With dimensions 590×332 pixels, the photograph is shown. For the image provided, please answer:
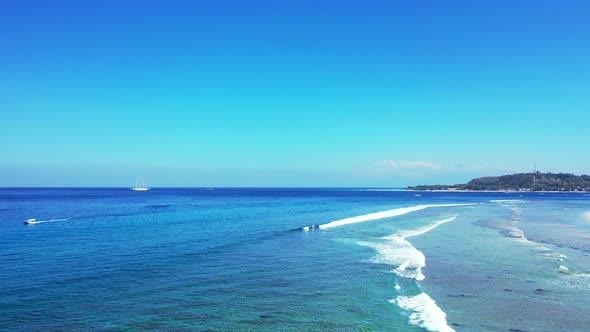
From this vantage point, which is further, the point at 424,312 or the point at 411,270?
the point at 411,270

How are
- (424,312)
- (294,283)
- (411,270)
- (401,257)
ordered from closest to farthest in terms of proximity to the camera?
(424,312)
(294,283)
(411,270)
(401,257)

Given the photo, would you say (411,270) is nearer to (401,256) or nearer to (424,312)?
(401,256)

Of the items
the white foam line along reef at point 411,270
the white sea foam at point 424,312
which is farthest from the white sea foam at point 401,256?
the white sea foam at point 424,312

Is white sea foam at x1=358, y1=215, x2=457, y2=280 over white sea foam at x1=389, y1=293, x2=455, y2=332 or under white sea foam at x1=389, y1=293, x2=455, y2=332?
over

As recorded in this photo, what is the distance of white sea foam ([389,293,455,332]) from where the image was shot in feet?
41.6

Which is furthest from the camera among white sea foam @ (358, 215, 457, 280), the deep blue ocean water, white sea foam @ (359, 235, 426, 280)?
white sea foam @ (358, 215, 457, 280)

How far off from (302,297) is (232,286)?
10.7ft

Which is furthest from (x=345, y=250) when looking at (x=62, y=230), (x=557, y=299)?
(x=62, y=230)

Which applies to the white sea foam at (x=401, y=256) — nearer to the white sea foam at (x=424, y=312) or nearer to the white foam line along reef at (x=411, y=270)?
the white foam line along reef at (x=411, y=270)

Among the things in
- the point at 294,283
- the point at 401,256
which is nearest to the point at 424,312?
the point at 294,283

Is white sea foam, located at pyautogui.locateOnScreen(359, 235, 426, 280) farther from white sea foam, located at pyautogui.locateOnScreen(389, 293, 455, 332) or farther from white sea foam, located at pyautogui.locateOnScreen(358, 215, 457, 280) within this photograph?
white sea foam, located at pyautogui.locateOnScreen(389, 293, 455, 332)

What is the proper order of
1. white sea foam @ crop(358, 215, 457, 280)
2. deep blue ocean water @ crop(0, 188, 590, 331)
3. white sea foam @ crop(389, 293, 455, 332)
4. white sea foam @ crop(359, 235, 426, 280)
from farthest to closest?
white sea foam @ crop(358, 215, 457, 280) < white sea foam @ crop(359, 235, 426, 280) < deep blue ocean water @ crop(0, 188, 590, 331) < white sea foam @ crop(389, 293, 455, 332)

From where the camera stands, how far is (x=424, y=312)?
13898 millimetres

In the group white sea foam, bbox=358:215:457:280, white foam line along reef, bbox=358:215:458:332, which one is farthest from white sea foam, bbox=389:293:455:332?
white sea foam, bbox=358:215:457:280
